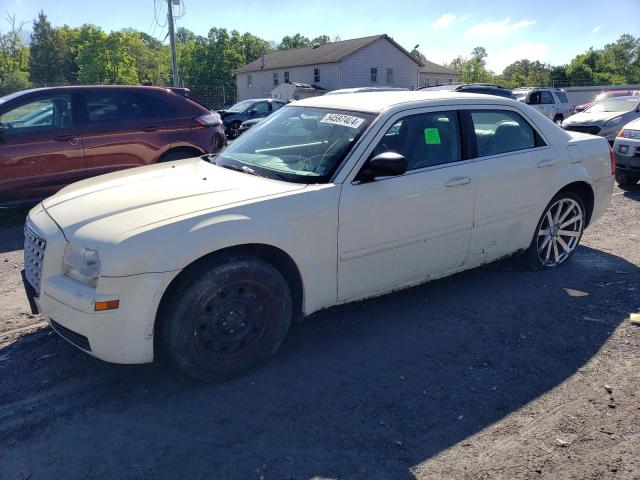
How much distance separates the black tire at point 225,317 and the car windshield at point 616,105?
14.1m

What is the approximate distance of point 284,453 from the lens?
2613mm

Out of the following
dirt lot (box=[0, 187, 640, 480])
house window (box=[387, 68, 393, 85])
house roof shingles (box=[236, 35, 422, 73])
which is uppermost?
house roof shingles (box=[236, 35, 422, 73])

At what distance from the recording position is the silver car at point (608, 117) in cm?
1323

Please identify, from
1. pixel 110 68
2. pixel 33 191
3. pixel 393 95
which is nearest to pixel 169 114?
pixel 33 191

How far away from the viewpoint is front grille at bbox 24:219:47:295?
3076mm

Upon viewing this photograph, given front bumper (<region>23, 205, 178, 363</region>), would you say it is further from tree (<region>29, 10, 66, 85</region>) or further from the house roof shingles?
tree (<region>29, 10, 66, 85</region>)

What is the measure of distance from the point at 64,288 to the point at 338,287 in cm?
167

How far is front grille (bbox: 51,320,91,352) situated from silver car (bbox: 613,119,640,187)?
9.03m

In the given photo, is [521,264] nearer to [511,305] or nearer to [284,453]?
[511,305]

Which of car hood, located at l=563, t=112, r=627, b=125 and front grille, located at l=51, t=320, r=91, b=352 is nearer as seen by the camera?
front grille, located at l=51, t=320, r=91, b=352

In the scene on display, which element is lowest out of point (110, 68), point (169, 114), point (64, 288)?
point (64, 288)

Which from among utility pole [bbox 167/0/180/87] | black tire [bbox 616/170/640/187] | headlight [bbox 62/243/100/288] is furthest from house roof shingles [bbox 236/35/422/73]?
headlight [bbox 62/243/100/288]

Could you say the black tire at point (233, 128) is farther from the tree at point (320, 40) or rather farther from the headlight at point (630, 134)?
the tree at point (320, 40)

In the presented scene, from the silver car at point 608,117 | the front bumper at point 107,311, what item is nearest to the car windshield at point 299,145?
the front bumper at point 107,311
